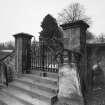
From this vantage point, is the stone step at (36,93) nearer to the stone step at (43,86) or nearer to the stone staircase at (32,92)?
the stone staircase at (32,92)

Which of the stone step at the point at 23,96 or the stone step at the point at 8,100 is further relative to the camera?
the stone step at the point at 8,100

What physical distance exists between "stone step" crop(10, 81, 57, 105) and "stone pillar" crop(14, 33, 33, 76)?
2.55ft

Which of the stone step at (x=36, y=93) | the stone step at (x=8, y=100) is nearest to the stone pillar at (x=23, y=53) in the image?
the stone step at (x=36, y=93)

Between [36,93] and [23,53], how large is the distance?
7.00 ft

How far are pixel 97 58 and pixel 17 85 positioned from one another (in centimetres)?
309

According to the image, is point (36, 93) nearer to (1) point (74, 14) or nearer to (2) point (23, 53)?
(2) point (23, 53)

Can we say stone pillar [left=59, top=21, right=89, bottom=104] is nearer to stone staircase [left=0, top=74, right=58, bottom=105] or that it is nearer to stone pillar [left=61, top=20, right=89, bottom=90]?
stone pillar [left=61, top=20, right=89, bottom=90]

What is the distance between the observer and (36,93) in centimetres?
345

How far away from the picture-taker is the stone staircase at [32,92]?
3.19 meters

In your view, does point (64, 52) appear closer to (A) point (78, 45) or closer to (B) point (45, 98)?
(A) point (78, 45)

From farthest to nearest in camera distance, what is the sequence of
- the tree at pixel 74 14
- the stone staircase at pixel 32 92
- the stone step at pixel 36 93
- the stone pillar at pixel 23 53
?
the tree at pixel 74 14
the stone pillar at pixel 23 53
the stone staircase at pixel 32 92
the stone step at pixel 36 93

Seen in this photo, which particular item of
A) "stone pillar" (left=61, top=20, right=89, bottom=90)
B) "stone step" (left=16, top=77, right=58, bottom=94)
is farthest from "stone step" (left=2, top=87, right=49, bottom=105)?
"stone pillar" (left=61, top=20, right=89, bottom=90)

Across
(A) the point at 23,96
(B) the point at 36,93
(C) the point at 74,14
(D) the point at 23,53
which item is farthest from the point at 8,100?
(C) the point at 74,14

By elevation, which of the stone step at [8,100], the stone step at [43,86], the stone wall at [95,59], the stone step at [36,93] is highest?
the stone wall at [95,59]
